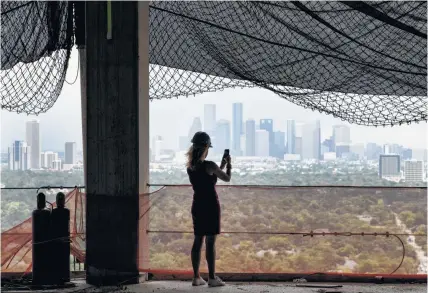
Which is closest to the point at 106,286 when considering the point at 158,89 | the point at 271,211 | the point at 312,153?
the point at 158,89

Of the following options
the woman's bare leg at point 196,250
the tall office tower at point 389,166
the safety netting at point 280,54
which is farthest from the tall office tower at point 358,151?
the woman's bare leg at point 196,250

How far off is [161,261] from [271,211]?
16.8 feet

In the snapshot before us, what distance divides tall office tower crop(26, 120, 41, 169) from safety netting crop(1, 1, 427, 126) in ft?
29.4

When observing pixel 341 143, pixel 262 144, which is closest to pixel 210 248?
pixel 262 144

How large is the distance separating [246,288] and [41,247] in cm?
255

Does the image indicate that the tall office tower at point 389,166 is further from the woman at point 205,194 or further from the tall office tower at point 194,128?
the woman at point 205,194

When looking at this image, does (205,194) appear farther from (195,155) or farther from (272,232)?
(272,232)

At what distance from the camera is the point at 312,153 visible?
103ft

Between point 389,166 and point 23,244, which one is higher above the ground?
point 389,166

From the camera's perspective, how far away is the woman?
800 centimetres

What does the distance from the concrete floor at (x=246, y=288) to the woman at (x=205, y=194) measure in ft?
0.97

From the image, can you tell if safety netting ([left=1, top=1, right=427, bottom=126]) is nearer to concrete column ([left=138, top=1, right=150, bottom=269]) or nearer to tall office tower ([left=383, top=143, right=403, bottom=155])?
concrete column ([left=138, top=1, right=150, bottom=269])

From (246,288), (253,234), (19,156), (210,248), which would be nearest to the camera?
(210,248)

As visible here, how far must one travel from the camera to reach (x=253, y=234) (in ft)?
33.4
